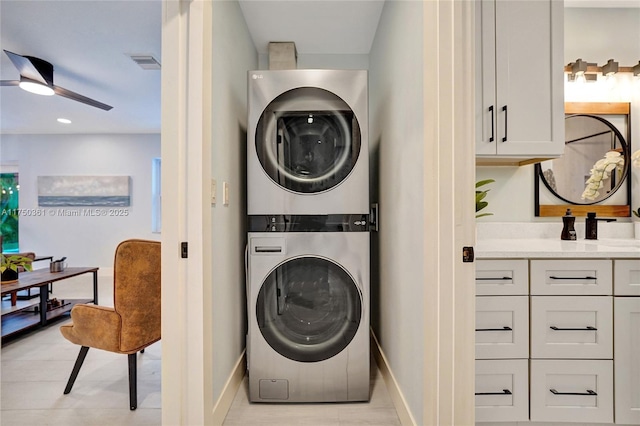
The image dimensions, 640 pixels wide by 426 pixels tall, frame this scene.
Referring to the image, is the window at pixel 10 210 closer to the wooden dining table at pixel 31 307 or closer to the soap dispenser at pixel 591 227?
the wooden dining table at pixel 31 307

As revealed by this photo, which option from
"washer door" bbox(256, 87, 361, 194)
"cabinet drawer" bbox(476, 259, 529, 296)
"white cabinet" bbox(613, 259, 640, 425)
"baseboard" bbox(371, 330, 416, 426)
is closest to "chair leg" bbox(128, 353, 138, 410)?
"washer door" bbox(256, 87, 361, 194)

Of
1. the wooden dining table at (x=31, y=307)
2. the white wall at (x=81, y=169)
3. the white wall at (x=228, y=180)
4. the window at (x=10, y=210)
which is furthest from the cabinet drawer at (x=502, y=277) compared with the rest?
the window at (x=10, y=210)

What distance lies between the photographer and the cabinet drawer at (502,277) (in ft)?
5.26

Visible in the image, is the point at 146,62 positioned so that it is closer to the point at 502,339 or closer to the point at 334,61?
the point at 334,61

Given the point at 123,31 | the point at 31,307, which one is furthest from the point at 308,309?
the point at 31,307

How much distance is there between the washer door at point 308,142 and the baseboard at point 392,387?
1176 mm

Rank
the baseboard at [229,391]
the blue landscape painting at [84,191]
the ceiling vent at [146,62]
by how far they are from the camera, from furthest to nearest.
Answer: the blue landscape painting at [84,191] → the ceiling vent at [146,62] → the baseboard at [229,391]

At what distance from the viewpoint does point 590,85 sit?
7.24ft

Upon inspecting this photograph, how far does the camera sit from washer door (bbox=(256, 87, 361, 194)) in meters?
1.98

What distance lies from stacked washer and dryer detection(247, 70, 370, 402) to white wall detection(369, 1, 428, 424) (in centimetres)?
17

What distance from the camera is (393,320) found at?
1972 mm

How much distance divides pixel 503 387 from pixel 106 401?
7.14 ft

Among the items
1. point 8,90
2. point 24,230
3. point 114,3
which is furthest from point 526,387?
point 24,230

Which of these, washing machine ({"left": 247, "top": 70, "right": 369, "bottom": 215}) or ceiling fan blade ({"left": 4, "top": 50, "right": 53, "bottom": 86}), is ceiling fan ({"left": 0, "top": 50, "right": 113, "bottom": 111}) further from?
washing machine ({"left": 247, "top": 70, "right": 369, "bottom": 215})
